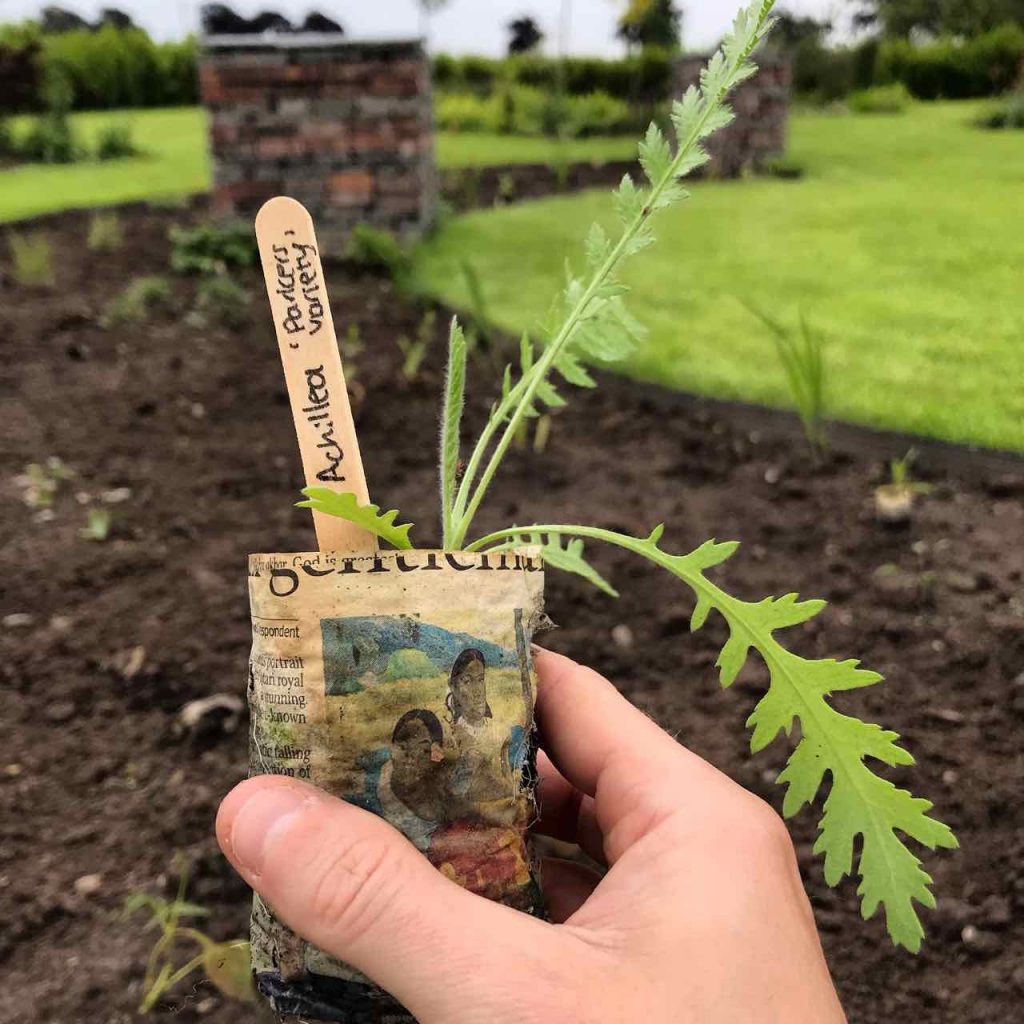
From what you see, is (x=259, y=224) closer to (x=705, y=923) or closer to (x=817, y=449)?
(x=705, y=923)

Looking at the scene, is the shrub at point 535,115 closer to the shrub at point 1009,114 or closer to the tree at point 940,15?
the shrub at point 1009,114

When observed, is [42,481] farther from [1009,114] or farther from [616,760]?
[1009,114]

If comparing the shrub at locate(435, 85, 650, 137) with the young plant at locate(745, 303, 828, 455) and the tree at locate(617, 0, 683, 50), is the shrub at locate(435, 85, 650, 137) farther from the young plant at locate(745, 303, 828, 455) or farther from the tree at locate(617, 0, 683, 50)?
the young plant at locate(745, 303, 828, 455)

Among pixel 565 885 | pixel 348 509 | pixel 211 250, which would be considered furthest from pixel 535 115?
pixel 348 509

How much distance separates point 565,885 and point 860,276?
2.01 meters

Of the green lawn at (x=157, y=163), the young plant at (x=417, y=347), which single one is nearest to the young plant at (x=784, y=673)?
the young plant at (x=417, y=347)

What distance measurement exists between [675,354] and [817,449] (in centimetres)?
60

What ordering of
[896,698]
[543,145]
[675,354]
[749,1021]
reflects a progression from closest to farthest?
[749,1021] < [896,698] < [675,354] < [543,145]

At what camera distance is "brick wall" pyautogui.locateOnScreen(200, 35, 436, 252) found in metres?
3.94

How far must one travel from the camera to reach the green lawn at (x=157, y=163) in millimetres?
5500

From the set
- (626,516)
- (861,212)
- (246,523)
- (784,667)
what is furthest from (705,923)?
(861,212)

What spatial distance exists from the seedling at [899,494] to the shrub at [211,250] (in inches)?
111

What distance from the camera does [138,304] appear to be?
3.37 metres

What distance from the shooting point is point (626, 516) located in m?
2.04
